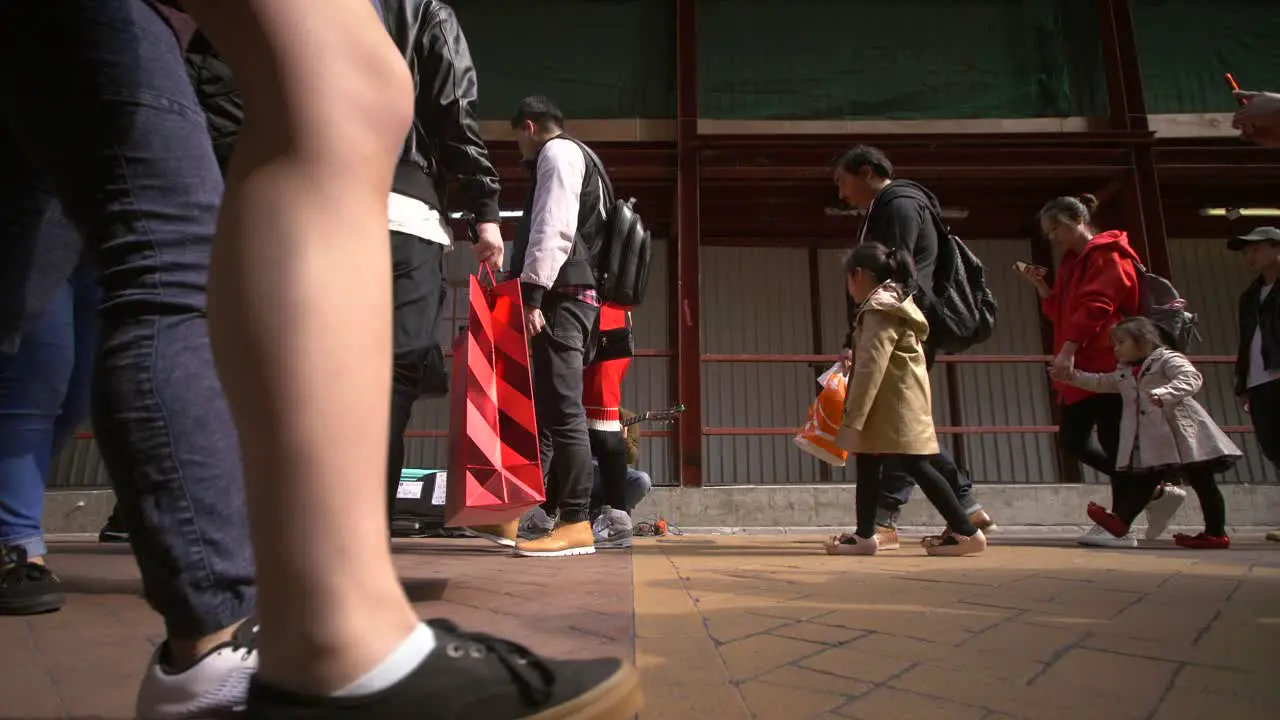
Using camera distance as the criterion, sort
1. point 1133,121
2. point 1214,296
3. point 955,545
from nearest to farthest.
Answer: point 955,545 → point 1133,121 → point 1214,296

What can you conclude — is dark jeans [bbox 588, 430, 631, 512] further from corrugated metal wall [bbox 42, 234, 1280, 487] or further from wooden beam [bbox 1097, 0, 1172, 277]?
wooden beam [bbox 1097, 0, 1172, 277]

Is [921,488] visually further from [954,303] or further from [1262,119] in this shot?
[1262,119]

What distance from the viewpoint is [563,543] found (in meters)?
3.03

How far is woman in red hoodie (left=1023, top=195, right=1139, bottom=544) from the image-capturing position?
3.93m

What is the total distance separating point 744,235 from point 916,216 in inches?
225

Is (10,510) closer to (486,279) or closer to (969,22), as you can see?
(486,279)

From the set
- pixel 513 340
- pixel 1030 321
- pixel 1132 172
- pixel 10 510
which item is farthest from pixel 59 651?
pixel 1030 321

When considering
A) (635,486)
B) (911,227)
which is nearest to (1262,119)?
(911,227)

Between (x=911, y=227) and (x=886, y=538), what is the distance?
147 centimetres

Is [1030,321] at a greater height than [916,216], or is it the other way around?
[1030,321]

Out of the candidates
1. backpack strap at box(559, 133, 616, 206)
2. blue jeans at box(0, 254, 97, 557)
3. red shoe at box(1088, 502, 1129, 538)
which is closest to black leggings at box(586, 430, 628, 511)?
backpack strap at box(559, 133, 616, 206)

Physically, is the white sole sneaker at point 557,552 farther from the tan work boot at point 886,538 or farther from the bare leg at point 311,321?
the bare leg at point 311,321

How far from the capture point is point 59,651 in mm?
1315

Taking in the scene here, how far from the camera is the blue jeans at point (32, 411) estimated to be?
5.78 feet
